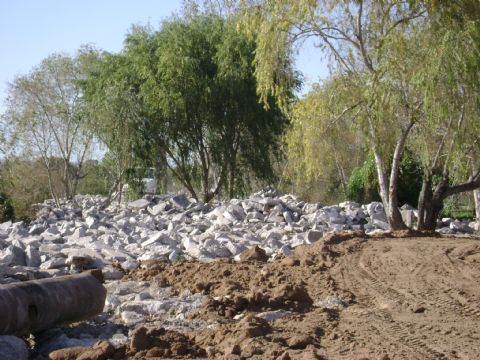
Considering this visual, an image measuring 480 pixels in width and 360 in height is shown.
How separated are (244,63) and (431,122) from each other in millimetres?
13874

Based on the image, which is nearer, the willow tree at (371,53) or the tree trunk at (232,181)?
the willow tree at (371,53)

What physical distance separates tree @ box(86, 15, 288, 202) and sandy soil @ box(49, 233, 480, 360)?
14645 millimetres

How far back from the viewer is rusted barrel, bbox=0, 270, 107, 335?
22.3 ft

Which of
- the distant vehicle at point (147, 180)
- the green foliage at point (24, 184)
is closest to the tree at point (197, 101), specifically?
the distant vehicle at point (147, 180)

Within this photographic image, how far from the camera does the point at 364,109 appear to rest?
14.2 m

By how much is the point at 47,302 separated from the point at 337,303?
326cm

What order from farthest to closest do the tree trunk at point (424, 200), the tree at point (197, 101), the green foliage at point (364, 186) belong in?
the tree at point (197, 101) < the green foliage at point (364, 186) < the tree trunk at point (424, 200)

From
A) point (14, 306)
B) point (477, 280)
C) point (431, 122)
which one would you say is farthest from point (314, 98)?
point (14, 306)

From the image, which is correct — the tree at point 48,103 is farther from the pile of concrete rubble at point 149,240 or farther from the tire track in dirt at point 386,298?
the tire track in dirt at point 386,298

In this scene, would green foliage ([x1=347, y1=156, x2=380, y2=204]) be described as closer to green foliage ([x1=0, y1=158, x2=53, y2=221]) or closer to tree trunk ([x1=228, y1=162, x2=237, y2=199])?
tree trunk ([x1=228, y1=162, x2=237, y2=199])

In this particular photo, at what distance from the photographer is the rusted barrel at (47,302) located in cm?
680

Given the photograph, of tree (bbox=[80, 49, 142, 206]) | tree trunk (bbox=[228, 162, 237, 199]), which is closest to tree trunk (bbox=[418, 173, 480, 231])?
tree (bbox=[80, 49, 142, 206])

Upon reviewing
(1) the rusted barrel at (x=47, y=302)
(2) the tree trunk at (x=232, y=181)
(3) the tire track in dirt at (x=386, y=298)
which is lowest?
(3) the tire track in dirt at (x=386, y=298)

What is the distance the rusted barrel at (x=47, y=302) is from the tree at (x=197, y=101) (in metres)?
18.5
